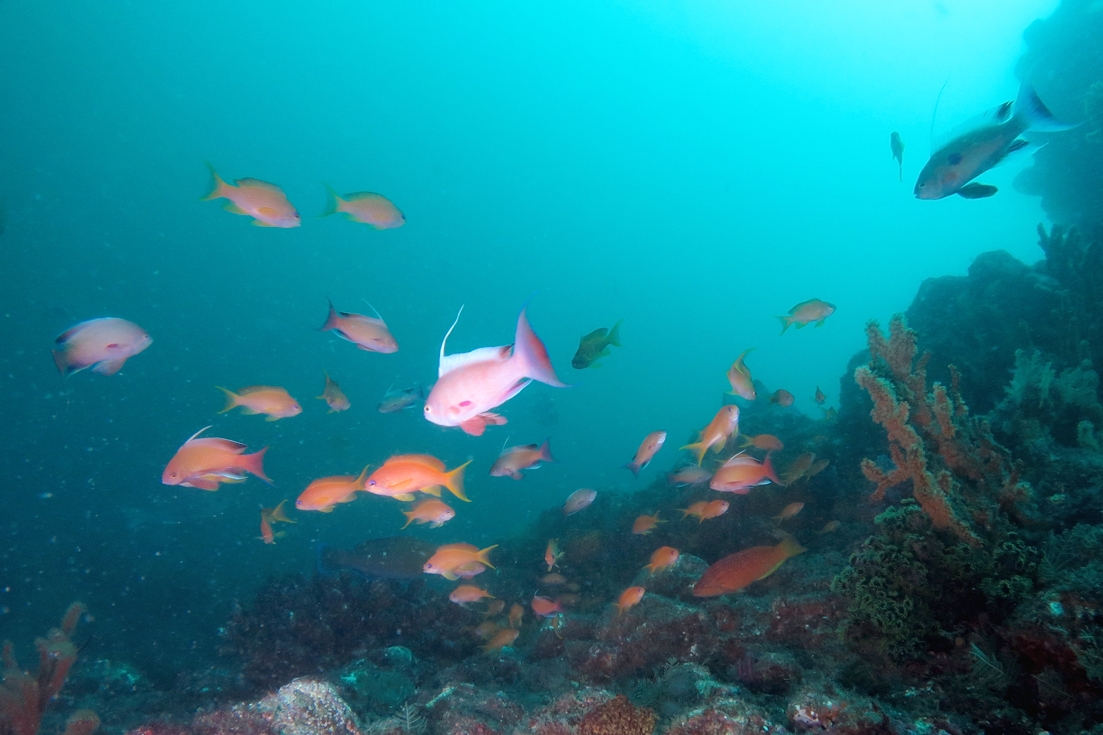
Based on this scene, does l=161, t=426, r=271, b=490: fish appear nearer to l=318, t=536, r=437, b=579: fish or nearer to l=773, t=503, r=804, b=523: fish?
l=318, t=536, r=437, b=579: fish

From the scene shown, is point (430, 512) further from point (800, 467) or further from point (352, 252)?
point (352, 252)

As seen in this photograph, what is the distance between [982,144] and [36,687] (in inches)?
383

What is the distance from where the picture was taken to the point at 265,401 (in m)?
5.45

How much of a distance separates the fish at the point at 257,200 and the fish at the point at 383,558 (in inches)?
218

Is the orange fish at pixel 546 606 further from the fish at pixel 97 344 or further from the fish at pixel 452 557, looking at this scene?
the fish at pixel 97 344

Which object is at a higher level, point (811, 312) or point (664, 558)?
point (811, 312)

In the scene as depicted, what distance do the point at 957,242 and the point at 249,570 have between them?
17403 cm

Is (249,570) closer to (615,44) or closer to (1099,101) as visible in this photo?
(1099,101)

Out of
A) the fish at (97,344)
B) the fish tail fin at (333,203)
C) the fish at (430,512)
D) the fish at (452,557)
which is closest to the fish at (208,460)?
the fish at (97,344)

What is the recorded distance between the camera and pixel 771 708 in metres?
2.64

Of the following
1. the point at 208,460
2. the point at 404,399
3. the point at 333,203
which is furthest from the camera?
the point at 404,399

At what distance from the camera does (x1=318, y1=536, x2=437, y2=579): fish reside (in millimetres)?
7625

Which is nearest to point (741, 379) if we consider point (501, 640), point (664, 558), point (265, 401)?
point (664, 558)

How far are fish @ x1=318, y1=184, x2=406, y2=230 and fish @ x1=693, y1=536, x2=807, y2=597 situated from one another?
5149 mm
